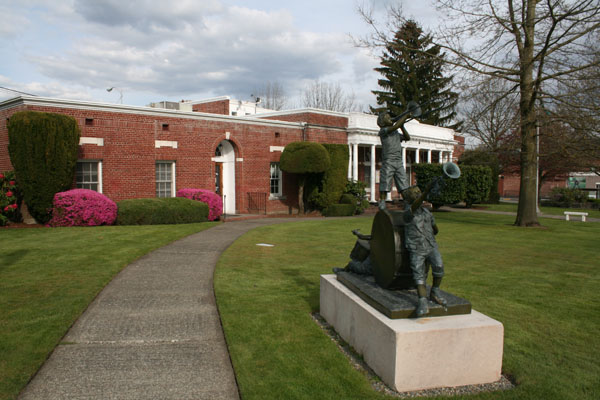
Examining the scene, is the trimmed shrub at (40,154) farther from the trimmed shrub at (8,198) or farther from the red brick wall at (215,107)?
the red brick wall at (215,107)

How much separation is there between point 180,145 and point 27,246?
9359 mm

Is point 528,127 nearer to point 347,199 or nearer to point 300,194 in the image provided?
point 347,199

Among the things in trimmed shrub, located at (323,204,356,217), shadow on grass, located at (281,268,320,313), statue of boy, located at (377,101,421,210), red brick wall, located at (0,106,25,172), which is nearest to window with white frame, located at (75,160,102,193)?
red brick wall, located at (0,106,25,172)

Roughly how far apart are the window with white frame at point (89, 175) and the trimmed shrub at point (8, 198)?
2157 mm

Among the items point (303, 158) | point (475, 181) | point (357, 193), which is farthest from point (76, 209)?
point (475, 181)

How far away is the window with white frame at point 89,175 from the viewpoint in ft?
54.4

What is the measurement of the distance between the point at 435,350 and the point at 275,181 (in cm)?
2016

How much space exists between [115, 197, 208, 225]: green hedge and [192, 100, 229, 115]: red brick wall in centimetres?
1841

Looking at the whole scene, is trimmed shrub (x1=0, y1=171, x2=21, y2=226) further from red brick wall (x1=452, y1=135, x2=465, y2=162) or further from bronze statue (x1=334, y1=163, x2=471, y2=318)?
red brick wall (x1=452, y1=135, x2=465, y2=162)

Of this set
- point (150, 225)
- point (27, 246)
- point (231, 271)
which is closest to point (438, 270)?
point (231, 271)

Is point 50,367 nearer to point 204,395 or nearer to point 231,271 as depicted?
point 204,395

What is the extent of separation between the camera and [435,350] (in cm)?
378

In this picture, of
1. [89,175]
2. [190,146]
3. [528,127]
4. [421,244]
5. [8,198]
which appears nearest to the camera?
[421,244]

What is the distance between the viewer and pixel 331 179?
23188 mm
